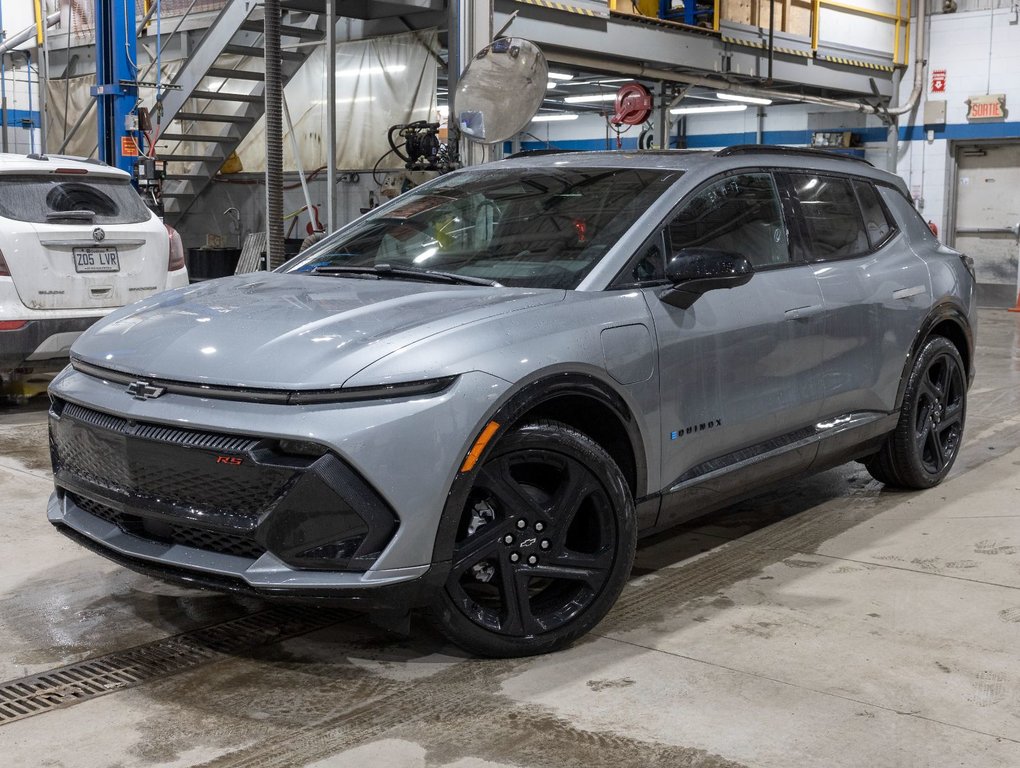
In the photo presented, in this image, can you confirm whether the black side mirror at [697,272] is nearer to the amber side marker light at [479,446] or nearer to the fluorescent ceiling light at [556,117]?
the amber side marker light at [479,446]

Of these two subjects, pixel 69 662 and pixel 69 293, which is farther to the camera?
pixel 69 293

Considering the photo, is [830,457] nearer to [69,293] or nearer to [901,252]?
[901,252]

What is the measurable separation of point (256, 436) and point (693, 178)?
1.91 meters

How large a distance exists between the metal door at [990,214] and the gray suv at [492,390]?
45.7ft

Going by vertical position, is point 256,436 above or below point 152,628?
above

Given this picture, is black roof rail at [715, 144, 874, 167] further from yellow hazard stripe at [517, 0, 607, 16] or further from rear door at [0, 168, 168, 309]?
yellow hazard stripe at [517, 0, 607, 16]

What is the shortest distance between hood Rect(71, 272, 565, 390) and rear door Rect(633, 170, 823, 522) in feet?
1.77

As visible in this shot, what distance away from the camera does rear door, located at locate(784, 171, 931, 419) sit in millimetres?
4492

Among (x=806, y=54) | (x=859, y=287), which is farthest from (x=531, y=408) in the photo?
(x=806, y=54)

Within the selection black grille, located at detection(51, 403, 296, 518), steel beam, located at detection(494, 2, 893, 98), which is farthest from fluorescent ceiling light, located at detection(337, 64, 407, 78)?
black grille, located at detection(51, 403, 296, 518)

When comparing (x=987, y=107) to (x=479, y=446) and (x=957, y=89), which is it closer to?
(x=957, y=89)

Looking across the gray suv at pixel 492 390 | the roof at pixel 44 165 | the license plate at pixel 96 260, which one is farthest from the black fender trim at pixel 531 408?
the roof at pixel 44 165

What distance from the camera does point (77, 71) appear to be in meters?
16.4

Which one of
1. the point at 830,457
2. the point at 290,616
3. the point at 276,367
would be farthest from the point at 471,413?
the point at 830,457
